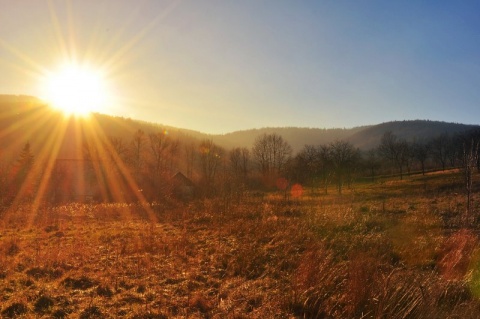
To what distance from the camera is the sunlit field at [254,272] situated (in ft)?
18.1

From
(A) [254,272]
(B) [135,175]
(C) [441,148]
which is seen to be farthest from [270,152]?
(A) [254,272]

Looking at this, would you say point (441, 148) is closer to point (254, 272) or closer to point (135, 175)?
point (135, 175)

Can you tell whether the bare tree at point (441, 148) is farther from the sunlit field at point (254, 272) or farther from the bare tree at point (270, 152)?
the sunlit field at point (254, 272)

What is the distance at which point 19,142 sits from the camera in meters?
106

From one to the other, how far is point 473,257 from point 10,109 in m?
161

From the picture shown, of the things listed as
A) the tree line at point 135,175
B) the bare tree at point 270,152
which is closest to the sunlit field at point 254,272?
the tree line at point 135,175

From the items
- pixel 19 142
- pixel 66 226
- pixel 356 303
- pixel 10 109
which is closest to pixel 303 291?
pixel 356 303

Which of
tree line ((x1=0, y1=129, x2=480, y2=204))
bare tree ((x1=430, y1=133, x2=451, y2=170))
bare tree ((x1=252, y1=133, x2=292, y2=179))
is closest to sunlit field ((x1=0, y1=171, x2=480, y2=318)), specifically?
tree line ((x1=0, y1=129, x2=480, y2=204))

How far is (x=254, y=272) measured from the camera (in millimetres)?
8484

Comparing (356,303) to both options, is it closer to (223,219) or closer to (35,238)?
(223,219)

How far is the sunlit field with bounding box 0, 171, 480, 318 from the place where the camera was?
5508 millimetres

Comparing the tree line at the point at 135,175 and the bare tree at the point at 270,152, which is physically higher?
the bare tree at the point at 270,152

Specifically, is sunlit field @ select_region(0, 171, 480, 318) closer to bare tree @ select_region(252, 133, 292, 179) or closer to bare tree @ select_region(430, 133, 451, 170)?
bare tree @ select_region(430, 133, 451, 170)

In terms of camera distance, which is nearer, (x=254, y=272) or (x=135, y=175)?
(x=254, y=272)
